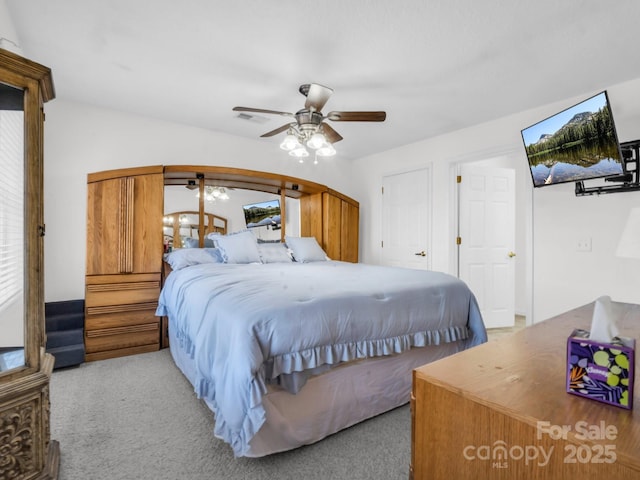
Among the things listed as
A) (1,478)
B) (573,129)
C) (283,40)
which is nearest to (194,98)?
(283,40)

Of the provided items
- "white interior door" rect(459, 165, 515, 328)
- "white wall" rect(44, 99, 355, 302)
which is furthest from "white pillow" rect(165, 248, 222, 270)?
"white interior door" rect(459, 165, 515, 328)

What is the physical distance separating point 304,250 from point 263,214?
2.73ft

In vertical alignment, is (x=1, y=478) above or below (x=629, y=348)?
below

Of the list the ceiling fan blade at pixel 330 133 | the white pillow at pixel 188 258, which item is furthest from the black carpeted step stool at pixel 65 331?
the ceiling fan blade at pixel 330 133

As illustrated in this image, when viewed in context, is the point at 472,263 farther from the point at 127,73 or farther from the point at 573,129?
the point at 127,73

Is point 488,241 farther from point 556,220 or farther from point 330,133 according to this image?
point 330,133

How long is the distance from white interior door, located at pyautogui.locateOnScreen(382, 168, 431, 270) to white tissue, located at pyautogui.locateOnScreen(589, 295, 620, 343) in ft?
11.5

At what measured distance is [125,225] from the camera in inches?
122

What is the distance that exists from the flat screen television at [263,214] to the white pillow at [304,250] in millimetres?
388

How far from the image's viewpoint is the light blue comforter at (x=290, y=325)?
1.45 meters

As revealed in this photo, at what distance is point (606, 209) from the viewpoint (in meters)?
2.71

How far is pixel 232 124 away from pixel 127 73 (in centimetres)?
126

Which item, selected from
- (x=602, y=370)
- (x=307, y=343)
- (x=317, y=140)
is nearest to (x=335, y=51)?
(x=317, y=140)

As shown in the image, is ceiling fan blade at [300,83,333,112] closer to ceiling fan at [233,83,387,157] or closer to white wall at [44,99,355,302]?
ceiling fan at [233,83,387,157]
